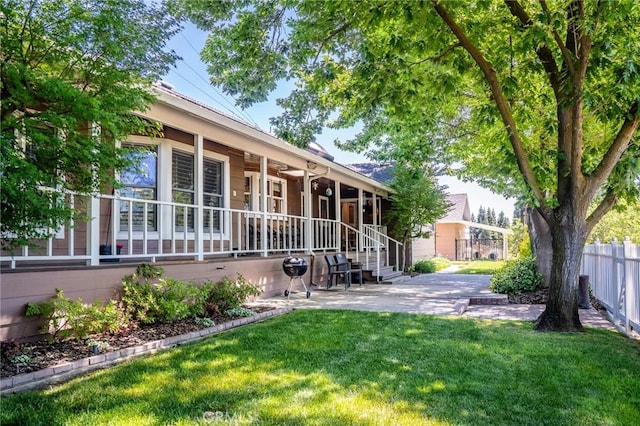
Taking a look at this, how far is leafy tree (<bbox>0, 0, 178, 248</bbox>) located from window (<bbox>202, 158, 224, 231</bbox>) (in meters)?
5.34

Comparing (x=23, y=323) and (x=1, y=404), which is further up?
(x=23, y=323)

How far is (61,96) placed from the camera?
11.6ft

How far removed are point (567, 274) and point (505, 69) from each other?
332 centimetres

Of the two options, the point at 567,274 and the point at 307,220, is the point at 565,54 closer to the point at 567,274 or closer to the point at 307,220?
the point at 567,274

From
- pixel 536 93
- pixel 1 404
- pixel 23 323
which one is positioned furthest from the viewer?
pixel 536 93

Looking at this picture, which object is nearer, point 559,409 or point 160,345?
point 559,409

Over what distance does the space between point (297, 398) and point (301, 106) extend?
Result: 280 inches

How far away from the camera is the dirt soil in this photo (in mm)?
4141

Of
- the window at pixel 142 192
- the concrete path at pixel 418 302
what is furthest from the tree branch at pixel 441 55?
the window at pixel 142 192

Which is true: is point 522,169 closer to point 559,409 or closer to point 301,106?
point 559,409

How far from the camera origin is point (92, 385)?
378 cm

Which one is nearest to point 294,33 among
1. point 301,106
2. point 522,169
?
point 301,106

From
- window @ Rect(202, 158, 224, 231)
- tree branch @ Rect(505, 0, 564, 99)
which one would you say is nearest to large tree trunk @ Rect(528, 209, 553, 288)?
tree branch @ Rect(505, 0, 564, 99)

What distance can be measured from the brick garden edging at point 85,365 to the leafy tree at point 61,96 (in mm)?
1199
